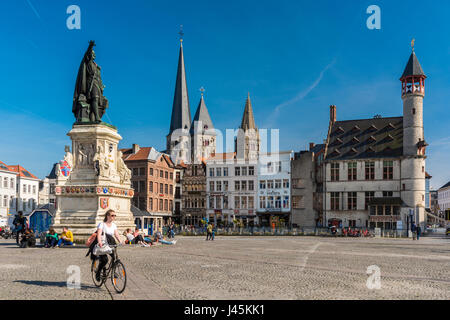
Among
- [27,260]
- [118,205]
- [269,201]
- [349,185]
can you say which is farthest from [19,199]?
[27,260]

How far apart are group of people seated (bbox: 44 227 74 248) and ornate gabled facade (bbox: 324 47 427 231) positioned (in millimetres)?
41961

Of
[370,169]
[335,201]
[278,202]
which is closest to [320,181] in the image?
[335,201]

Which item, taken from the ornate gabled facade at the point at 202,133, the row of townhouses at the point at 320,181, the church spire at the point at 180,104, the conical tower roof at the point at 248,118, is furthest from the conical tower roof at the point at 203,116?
the row of townhouses at the point at 320,181

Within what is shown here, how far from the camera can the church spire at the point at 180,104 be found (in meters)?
119

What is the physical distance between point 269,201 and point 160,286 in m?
57.2

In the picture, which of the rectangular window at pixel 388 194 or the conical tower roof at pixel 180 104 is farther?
the conical tower roof at pixel 180 104

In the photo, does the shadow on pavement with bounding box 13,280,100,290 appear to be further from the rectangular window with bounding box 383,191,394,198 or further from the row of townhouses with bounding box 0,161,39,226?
the row of townhouses with bounding box 0,161,39,226

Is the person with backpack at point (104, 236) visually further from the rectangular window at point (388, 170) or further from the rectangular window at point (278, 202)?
the rectangular window at point (278, 202)

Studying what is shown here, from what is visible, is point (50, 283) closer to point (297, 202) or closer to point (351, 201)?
point (351, 201)

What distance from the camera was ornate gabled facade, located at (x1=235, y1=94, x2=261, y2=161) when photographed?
269 ft

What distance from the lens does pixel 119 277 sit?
9.45 meters

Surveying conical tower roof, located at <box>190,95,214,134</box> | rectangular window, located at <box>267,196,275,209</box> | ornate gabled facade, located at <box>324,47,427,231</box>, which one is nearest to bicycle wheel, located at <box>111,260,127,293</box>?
ornate gabled facade, located at <box>324,47,427,231</box>

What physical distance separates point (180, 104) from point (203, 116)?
661 cm

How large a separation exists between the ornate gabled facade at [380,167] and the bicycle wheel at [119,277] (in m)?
49.2
